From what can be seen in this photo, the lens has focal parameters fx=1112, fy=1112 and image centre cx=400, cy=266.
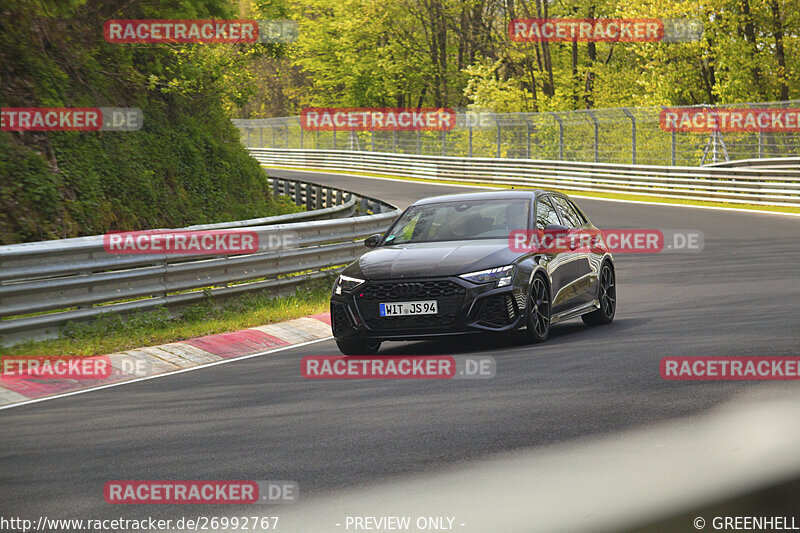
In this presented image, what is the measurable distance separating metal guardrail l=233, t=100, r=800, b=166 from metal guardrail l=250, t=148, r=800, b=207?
895 millimetres

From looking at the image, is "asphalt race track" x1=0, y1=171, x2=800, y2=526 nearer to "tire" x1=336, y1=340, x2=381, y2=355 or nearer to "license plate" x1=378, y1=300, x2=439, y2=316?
"tire" x1=336, y1=340, x2=381, y2=355

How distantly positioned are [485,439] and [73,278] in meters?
5.76

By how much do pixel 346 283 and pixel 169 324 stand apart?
271 centimetres

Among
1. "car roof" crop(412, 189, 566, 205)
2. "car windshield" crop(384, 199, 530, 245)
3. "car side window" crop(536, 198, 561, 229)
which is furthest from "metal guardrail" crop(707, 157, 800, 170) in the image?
"car windshield" crop(384, 199, 530, 245)

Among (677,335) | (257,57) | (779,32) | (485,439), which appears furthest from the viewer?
(779,32)

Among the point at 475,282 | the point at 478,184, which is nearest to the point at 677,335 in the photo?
the point at 475,282

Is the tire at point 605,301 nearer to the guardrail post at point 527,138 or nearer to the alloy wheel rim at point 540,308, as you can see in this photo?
the alloy wheel rim at point 540,308

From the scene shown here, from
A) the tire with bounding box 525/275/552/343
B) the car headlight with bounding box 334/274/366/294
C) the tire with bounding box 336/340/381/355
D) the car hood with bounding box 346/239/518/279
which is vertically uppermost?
the car hood with bounding box 346/239/518/279

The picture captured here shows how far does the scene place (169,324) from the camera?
12016mm

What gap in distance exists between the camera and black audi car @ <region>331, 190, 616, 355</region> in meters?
9.79

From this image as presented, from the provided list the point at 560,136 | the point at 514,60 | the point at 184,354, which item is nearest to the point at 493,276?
the point at 184,354

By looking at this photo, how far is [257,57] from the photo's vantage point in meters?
29.0

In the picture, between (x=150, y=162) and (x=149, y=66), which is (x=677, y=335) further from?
(x=149, y=66)

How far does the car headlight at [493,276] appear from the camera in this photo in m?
9.82
